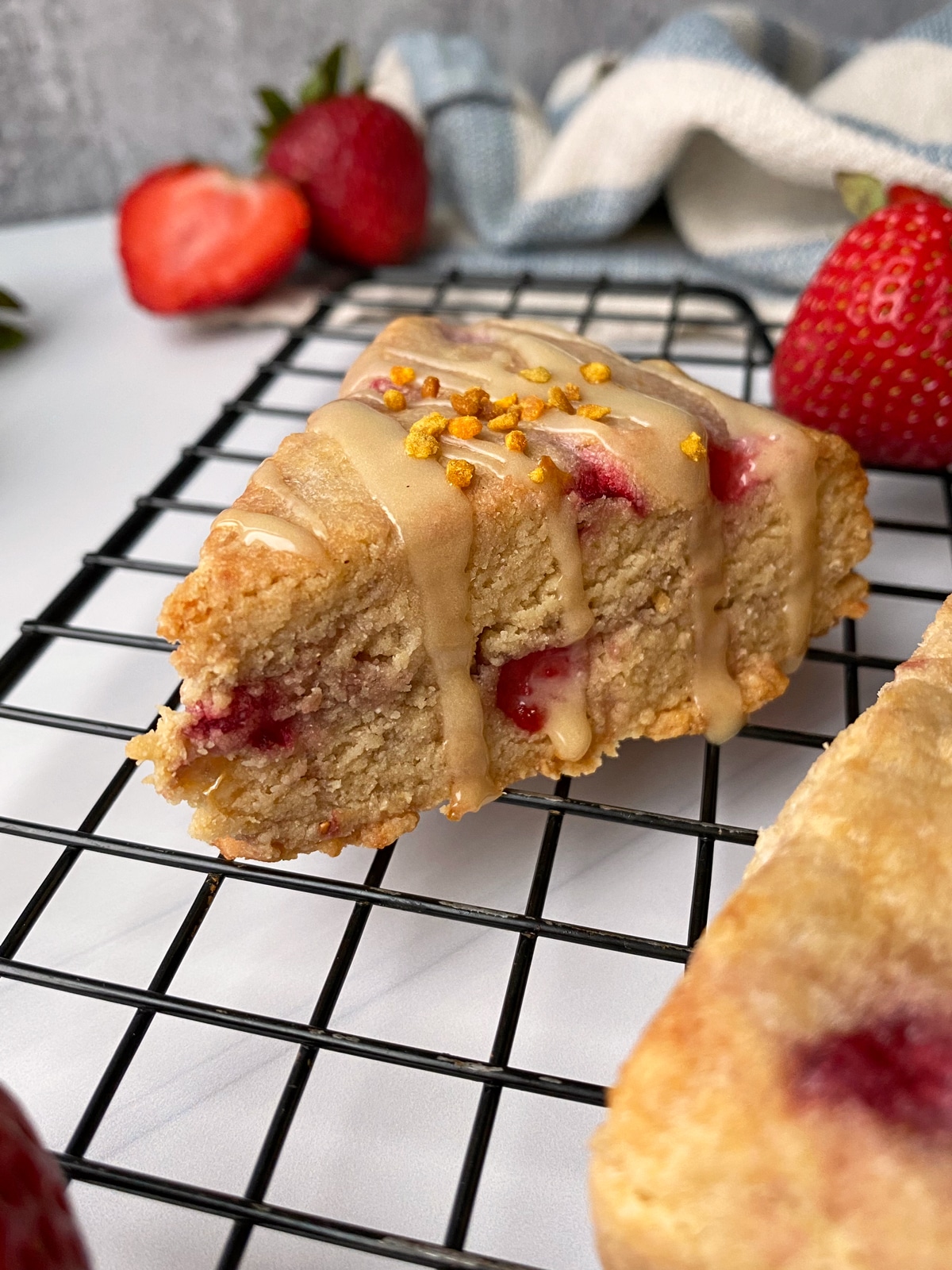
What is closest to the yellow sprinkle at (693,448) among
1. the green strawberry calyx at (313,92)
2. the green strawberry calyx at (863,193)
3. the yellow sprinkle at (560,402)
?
the yellow sprinkle at (560,402)

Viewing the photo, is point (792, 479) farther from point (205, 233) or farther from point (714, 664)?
point (205, 233)

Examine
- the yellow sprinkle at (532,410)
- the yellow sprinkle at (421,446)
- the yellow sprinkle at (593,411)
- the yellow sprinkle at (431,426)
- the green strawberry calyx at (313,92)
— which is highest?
the green strawberry calyx at (313,92)

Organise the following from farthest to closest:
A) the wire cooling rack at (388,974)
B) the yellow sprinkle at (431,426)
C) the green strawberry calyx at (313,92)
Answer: the green strawberry calyx at (313,92)
the yellow sprinkle at (431,426)
the wire cooling rack at (388,974)

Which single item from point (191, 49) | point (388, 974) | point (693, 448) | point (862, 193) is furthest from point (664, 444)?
point (191, 49)

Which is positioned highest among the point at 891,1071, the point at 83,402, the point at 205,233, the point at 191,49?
the point at 191,49

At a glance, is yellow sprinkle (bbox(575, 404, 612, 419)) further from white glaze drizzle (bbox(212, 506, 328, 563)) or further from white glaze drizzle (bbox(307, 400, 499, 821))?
white glaze drizzle (bbox(212, 506, 328, 563))

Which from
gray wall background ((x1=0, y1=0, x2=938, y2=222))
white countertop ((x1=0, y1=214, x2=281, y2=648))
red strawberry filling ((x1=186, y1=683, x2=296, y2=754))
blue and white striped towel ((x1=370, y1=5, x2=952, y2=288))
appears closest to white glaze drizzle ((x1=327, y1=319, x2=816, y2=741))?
red strawberry filling ((x1=186, y1=683, x2=296, y2=754))

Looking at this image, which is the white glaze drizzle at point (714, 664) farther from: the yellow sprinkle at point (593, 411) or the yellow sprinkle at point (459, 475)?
the yellow sprinkle at point (459, 475)

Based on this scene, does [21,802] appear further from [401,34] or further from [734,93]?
[401,34]
